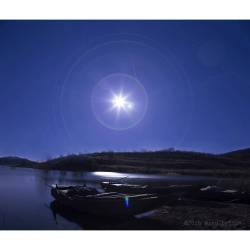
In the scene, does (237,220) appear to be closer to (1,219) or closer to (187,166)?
(1,219)

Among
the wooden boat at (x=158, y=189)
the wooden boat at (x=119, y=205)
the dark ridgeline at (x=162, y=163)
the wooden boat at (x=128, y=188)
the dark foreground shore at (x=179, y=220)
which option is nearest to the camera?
the dark foreground shore at (x=179, y=220)

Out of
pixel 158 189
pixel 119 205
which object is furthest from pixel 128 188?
pixel 119 205

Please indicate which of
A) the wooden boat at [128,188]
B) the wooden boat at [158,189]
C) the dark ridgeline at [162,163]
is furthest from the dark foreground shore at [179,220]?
the dark ridgeline at [162,163]

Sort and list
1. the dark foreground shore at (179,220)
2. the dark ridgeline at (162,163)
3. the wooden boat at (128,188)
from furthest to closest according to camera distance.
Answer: the dark ridgeline at (162,163)
the wooden boat at (128,188)
the dark foreground shore at (179,220)

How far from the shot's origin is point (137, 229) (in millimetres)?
16578

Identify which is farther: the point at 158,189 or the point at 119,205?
the point at 158,189

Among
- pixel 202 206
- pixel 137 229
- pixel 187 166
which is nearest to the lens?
pixel 137 229

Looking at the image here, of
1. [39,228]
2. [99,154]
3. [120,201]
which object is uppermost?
[99,154]

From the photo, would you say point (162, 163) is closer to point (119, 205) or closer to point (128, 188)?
point (128, 188)

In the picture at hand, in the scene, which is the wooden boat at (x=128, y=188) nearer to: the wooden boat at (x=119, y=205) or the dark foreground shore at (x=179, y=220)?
the dark foreground shore at (x=179, y=220)

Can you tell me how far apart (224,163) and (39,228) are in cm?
14355

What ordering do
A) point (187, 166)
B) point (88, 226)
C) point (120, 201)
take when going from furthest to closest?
point (187, 166) → point (120, 201) → point (88, 226)

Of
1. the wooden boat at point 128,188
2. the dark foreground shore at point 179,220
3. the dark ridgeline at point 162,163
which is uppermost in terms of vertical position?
the dark ridgeline at point 162,163

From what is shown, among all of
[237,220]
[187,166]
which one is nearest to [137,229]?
[237,220]
